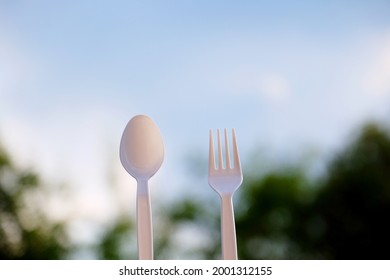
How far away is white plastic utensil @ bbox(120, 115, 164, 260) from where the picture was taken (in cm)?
63

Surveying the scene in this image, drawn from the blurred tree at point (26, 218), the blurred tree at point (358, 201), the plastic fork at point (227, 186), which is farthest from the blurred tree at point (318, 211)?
the plastic fork at point (227, 186)

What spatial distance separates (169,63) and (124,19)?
197 millimetres

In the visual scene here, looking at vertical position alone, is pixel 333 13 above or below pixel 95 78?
above

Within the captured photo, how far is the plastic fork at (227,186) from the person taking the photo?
0.62m

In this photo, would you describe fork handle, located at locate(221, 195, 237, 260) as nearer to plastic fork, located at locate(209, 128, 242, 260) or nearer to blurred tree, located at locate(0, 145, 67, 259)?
plastic fork, located at locate(209, 128, 242, 260)

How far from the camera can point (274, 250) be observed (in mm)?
1792

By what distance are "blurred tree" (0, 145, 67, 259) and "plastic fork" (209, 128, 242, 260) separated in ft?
4.06

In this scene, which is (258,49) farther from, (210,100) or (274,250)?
(274,250)

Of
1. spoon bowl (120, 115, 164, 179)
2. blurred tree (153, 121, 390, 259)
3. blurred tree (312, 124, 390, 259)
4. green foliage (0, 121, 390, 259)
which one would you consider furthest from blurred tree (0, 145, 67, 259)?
spoon bowl (120, 115, 164, 179)
